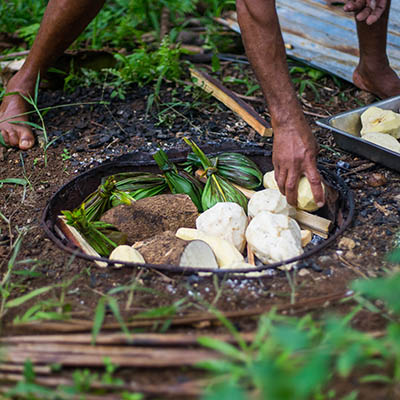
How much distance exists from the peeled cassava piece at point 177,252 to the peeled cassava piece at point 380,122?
1.35m

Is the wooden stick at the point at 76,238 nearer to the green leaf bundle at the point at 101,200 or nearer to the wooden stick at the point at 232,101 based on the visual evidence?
the green leaf bundle at the point at 101,200

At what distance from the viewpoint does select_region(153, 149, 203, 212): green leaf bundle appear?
2.84 meters

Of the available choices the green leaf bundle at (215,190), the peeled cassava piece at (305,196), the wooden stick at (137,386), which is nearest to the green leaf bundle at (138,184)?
the green leaf bundle at (215,190)

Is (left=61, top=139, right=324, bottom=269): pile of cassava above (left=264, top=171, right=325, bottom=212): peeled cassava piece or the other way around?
the other way around

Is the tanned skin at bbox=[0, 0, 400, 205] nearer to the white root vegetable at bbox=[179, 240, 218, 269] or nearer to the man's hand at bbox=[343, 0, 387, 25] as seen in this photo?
the man's hand at bbox=[343, 0, 387, 25]

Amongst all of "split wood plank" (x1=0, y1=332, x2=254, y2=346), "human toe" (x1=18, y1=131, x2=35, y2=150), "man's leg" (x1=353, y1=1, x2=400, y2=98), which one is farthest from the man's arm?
"human toe" (x1=18, y1=131, x2=35, y2=150)

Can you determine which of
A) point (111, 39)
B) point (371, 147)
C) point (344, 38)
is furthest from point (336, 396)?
point (111, 39)

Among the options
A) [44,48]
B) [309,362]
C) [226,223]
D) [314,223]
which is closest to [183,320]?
[309,362]

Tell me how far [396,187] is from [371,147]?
0.84 feet

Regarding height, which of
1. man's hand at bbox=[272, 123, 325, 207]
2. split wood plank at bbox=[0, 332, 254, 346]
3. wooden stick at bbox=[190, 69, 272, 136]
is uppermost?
man's hand at bbox=[272, 123, 325, 207]

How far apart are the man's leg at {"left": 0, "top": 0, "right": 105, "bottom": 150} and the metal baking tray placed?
A: 5.16ft

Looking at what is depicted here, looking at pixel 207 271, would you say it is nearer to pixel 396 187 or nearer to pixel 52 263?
pixel 52 263

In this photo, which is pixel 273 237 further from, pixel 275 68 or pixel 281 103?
pixel 275 68

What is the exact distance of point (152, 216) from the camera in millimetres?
2652
